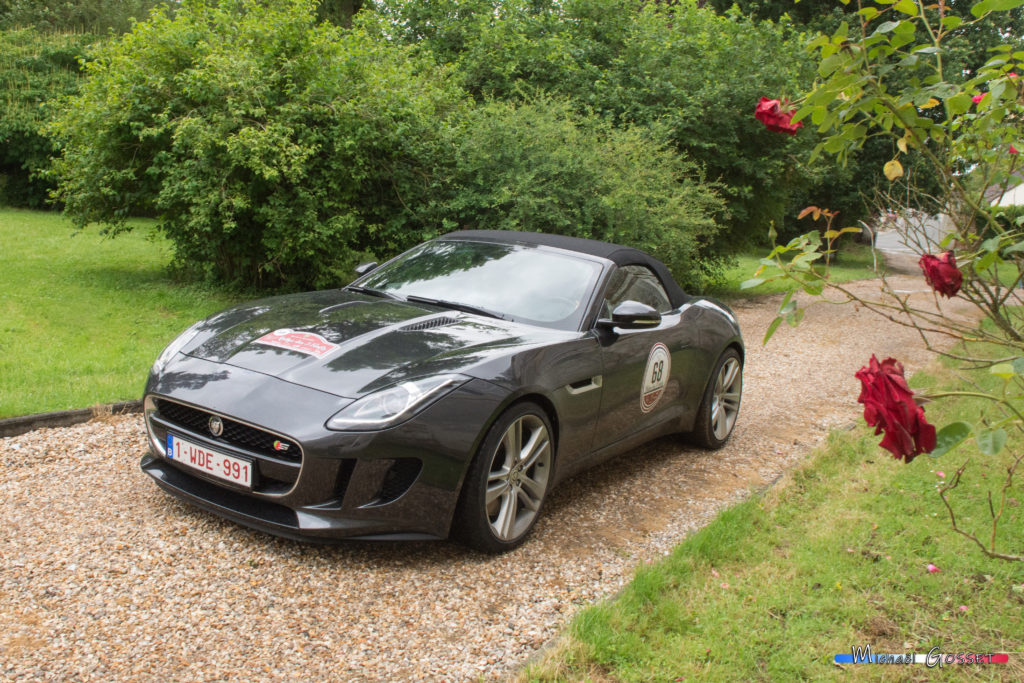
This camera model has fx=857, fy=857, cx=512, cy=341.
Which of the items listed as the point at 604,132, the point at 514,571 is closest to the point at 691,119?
the point at 604,132

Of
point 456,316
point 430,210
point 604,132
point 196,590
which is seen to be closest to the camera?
point 196,590

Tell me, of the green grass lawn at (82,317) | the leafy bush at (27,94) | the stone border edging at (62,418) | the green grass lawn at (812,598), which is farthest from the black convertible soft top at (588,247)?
the leafy bush at (27,94)

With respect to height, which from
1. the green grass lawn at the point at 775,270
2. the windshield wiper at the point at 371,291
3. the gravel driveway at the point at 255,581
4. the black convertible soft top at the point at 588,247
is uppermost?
the black convertible soft top at the point at 588,247

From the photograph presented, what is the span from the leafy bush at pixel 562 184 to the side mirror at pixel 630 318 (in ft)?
19.1

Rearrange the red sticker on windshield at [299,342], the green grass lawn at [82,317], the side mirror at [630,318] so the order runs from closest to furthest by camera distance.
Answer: the red sticker on windshield at [299,342] < the side mirror at [630,318] < the green grass lawn at [82,317]

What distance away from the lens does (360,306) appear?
4.77 meters

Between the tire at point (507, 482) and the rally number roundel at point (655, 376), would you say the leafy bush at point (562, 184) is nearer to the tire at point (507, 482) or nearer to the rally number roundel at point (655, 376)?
the rally number roundel at point (655, 376)

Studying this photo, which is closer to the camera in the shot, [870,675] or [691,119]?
[870,675]

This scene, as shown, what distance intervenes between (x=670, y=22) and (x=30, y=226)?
13561mm

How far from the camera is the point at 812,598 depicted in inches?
145

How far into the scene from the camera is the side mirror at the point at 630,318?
182 inches

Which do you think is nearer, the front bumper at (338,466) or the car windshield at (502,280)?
the front bumper at (338,466)

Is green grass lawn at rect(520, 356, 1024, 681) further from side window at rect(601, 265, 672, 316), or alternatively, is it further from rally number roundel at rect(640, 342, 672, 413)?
side window at rect(601, 265, 672, 316)

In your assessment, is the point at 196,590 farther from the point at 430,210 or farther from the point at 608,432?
the point at 430,210
